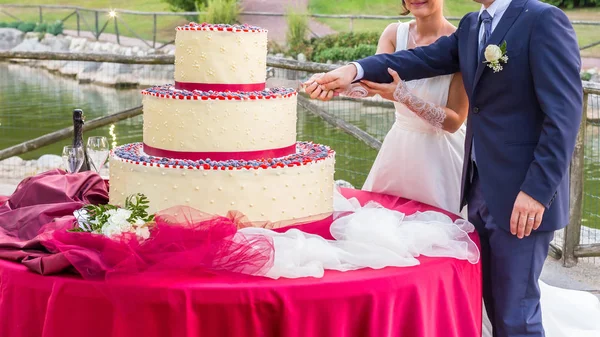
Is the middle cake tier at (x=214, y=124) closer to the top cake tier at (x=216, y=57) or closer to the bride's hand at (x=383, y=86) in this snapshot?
the top cake tier at (x=216, y=57)

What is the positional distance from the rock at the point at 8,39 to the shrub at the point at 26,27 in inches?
32.8

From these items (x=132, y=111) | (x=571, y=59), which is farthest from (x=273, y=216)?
(x=132, y=111)

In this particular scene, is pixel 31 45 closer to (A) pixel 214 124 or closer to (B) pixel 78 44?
(B) pixel 78 44

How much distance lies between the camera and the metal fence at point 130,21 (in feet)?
76.8

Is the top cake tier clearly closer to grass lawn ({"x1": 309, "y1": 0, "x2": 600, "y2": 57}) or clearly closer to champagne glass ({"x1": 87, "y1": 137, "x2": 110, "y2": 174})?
champagne glass ({"x1": 87, "y1": 137, "x2": 110, "y2": 174})

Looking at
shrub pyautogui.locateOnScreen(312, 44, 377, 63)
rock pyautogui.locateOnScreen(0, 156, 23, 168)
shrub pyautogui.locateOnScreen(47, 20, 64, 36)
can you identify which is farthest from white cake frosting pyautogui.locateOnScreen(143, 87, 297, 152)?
shrub pyautogui.locateOnScreen(47, 20, 64, 36)

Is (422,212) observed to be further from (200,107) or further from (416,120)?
(200,107)

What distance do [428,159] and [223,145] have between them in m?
1.16

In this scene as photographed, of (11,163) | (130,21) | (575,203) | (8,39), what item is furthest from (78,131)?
(130,21)

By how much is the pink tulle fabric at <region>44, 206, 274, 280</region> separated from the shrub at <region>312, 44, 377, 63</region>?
16.7m

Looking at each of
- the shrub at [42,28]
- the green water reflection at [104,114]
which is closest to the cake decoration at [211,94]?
the green water reflection at [104,114]

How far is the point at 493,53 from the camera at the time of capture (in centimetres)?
290

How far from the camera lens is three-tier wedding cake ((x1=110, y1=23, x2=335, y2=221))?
9.64ft

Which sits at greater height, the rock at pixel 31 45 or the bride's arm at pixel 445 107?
the bride's arm at pixel 445 107
